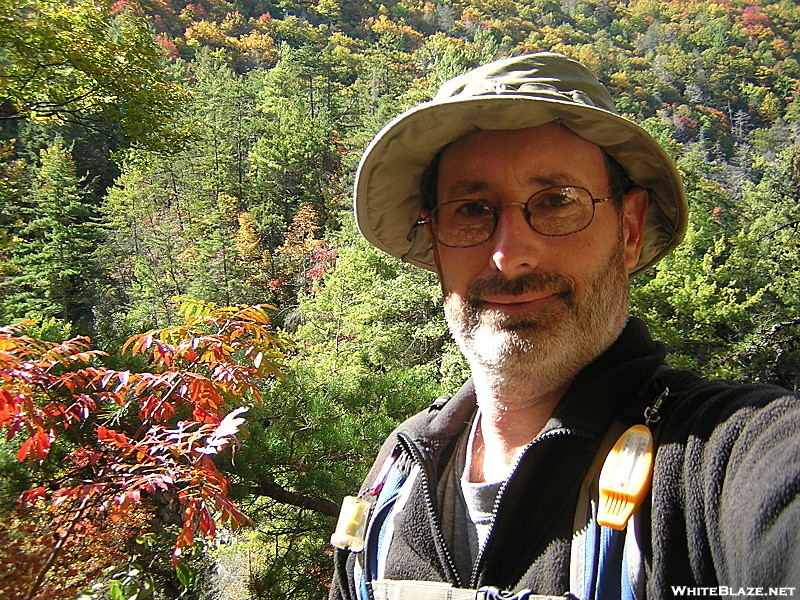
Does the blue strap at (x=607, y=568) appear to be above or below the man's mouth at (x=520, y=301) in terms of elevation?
below

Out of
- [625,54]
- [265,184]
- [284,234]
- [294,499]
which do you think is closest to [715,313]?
[294,499]

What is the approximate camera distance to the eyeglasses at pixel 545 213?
3.60 ft

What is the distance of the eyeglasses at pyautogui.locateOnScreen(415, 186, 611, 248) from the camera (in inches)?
43.3

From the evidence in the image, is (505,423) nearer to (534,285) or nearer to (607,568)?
(534,285)

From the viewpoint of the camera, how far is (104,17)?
13.3ft

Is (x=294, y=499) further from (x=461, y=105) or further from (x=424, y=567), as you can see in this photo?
(x=461, y=105)

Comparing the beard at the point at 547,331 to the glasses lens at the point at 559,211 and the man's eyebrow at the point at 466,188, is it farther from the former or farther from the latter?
the man's eyebrow at the point at 466,188

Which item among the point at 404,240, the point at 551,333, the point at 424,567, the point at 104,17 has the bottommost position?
the point at 424,567

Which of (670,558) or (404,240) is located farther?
(404,240)

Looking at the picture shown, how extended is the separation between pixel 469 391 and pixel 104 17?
14.6ft

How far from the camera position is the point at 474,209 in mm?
1176

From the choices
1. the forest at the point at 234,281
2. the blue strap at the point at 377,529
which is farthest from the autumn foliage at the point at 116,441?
the blue strap at the point at 377,529

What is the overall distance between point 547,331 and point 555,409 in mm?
172

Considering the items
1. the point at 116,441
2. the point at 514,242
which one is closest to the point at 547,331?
the point at 514,242
